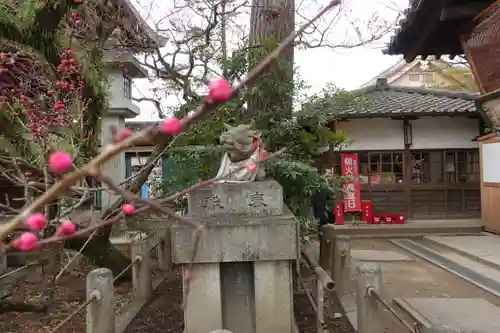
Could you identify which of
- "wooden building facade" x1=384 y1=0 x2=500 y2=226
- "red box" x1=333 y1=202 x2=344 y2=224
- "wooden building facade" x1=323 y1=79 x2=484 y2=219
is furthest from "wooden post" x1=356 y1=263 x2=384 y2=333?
"wooden building facade" x1=323 y1=79 x2=484 y2=219

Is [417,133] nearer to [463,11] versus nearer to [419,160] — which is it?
[419,160]

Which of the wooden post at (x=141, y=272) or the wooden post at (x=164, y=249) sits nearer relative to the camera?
the wooden post at (x=141, y=272)

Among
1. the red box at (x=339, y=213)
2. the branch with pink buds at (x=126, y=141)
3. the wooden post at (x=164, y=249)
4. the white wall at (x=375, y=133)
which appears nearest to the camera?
the branch with pink buds at (x=126, y=141)

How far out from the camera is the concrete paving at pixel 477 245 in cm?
938

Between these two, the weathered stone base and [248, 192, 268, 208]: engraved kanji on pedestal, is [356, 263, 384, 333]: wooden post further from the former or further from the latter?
[248, 192, 268, 208]: engraved kanji on pedestal

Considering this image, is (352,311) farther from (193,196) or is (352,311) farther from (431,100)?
(431,100)

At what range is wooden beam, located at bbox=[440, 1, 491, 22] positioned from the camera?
149 inches

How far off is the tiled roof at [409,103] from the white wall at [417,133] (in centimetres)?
44

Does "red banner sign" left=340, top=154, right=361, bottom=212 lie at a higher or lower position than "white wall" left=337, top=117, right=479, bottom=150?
lower

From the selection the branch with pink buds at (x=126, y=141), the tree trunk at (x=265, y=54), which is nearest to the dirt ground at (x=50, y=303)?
the tree trunk at (x=265, y=54)

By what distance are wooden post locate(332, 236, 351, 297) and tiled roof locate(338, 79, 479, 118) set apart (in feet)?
17.6

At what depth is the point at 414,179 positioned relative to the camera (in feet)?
47.0

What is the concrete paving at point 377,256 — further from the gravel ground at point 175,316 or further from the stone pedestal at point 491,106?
the stone pedestal at point 491,106

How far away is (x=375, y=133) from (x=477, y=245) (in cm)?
488
